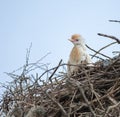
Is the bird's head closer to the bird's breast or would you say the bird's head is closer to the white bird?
the white bird

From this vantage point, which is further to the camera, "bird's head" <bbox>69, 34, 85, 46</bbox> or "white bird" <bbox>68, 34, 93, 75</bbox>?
"bird's head" <bbox>69, 34, 85, 46</bbox>

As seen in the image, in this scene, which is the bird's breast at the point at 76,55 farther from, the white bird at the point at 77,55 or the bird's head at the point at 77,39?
the bird's head at the point at 77,39

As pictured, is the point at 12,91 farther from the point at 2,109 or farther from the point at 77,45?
the point at 77,45

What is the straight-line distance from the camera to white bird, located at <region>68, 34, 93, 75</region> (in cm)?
523

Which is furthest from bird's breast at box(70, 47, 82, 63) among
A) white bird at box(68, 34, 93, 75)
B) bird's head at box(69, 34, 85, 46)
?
bird's head at box(69, 34, 85, 46)

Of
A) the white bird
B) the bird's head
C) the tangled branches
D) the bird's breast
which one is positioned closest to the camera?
the tangled branches

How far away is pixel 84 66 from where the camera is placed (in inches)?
185

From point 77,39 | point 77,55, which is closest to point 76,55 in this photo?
point 77,55

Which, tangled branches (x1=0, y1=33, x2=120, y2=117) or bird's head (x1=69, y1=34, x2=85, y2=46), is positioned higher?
bird's head (x1=69, y1=34, x2=85, y2=46)

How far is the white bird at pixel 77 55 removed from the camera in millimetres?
5230

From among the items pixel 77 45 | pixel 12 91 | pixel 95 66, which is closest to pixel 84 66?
Answer: pixel 95 66

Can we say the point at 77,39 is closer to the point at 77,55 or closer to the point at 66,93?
the point at 77,55

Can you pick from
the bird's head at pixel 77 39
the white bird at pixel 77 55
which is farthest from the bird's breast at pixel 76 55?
the bird's head at pixel 77 39

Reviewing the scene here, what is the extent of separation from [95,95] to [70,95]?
41 centimetres
